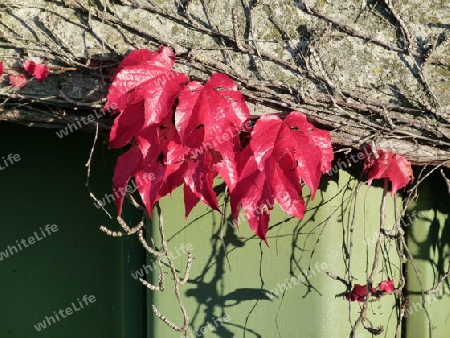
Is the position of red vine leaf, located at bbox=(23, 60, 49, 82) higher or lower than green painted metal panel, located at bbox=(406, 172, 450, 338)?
higher

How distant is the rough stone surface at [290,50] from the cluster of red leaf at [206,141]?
0.43 feet

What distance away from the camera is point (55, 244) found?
2623mm

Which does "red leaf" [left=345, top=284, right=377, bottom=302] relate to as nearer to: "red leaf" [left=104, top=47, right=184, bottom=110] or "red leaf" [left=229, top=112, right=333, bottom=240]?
"red leaf" [left=229, top=112, right=333, bottom=240]

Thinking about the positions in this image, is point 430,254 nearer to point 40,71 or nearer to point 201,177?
point 201,177

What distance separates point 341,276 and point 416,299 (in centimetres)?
35

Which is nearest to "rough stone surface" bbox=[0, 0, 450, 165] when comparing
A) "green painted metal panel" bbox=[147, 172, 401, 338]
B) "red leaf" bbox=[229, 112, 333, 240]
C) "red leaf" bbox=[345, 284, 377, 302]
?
"red leaf" bbox=[229, 112, 333, 240]

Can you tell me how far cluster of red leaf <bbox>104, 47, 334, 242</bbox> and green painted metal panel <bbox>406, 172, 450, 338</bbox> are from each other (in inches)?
22.4

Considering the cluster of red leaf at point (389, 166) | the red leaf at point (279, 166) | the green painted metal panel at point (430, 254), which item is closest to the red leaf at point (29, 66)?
the red leaf at point (279, 166)

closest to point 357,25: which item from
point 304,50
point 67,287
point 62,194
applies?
point 304,50

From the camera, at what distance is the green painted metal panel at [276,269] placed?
221 cm

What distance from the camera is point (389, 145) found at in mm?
2074

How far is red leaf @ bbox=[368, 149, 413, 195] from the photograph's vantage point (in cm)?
207

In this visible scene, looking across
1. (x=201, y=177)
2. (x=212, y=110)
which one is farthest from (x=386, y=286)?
(x=212, y=110)

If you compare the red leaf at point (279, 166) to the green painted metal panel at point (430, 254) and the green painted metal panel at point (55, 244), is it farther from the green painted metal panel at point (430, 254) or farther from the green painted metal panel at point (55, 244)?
the green painted metal panel at point (55, 244)
